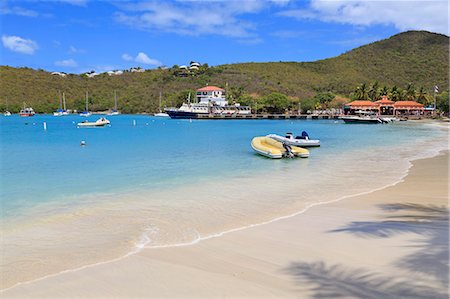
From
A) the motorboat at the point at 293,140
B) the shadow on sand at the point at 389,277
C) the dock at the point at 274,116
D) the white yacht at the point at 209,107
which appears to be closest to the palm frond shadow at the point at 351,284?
the shadow on sand at the point at 389,277

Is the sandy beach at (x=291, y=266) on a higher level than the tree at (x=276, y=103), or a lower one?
lower

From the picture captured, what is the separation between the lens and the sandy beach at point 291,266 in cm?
557

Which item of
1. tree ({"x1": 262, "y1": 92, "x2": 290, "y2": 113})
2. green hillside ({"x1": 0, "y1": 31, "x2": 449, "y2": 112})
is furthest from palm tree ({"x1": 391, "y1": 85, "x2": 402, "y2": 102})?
tree ({"x1": 262, "y1": 92, "x2": 290, "y2": 113})

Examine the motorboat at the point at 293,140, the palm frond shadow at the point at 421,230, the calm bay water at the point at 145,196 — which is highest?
the motorboat at the point at 293,140

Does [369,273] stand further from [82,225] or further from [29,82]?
[29,82]

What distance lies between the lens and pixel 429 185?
1339 cm

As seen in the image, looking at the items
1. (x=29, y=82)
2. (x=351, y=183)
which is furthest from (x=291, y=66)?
(x=351, y=183)

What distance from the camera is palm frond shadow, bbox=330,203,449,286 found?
239 inches

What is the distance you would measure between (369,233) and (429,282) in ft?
8.08

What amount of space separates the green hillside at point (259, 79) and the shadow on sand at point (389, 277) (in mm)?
106753

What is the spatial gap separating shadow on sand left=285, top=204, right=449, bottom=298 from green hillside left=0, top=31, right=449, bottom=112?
107 metres

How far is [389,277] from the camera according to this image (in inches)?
228

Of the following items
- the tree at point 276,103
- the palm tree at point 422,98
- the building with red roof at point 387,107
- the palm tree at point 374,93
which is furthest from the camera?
the palm tree at point 374,93

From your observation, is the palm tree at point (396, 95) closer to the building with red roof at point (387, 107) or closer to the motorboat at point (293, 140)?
the building with red roof at point (387, 107)
